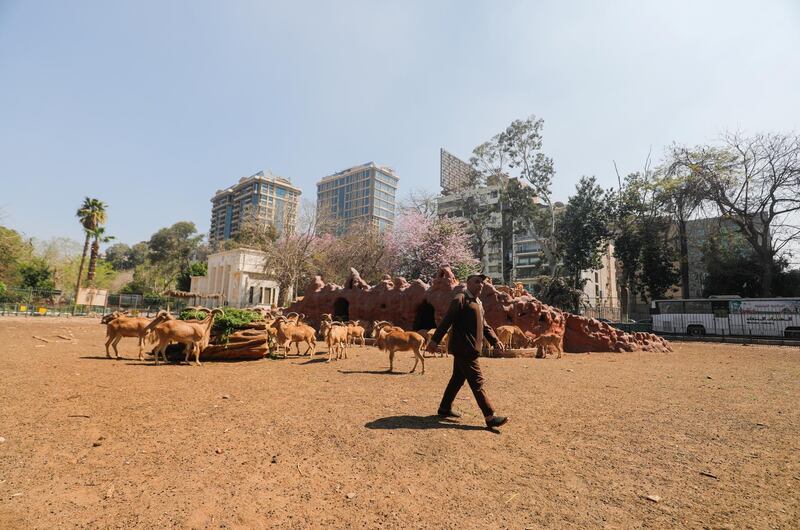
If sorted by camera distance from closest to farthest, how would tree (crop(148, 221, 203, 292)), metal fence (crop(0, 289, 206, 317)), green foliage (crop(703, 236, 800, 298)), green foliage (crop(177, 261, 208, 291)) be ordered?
1. metal fence (crop(0, 289, 206, 317))
2. green foliage (crop(703, 236, 800, 298))
3. green foliage (crop(177, 261, 208, 291))
4. tree (crop(148, 221, 203, 292))

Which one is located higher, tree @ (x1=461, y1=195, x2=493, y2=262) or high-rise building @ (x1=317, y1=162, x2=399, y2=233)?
high-rise building @ (x1=317, y1=162, x2=399, y2=233)

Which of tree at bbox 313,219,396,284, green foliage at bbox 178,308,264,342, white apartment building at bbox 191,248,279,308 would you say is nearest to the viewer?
green foliage at bbox 178,308,264,342

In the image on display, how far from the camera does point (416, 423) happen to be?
211 inches

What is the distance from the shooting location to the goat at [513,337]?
15086 mm

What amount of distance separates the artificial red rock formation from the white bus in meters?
10.7

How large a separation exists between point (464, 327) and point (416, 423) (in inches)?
60.0

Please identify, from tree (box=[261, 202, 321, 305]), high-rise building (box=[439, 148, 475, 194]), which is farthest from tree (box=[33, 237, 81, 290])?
high-rise building (box=[439, 148, 475, 194])

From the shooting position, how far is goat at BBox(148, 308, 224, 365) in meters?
9.34

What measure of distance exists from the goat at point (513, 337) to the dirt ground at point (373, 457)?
23.7 ft

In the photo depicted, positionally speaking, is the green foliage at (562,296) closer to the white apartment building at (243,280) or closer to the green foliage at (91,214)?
the white apartment building at (243,280)

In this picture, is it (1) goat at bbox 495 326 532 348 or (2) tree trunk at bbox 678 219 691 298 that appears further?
(2) tree trunk at bbox 678 219 691 298

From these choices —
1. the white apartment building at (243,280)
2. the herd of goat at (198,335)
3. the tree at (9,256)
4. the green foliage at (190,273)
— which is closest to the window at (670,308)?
the herd of goat at (198,335)

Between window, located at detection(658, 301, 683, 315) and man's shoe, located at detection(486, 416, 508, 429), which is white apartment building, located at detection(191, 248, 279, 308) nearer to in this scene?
window, located at detection(658, 301, 683, 315)

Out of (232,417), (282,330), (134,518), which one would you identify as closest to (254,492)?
(134,518)
